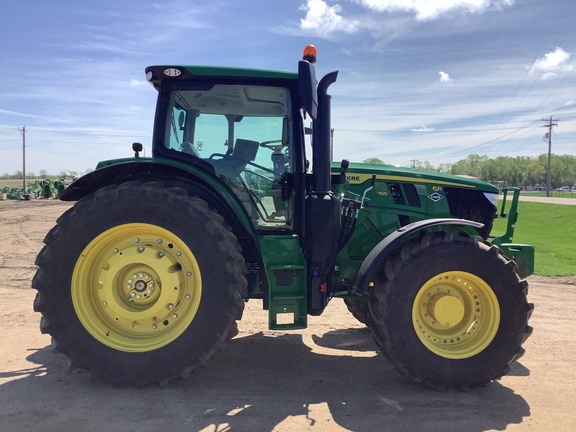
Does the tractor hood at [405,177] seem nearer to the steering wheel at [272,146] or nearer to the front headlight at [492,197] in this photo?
Answer: the front headlight at [492,197]

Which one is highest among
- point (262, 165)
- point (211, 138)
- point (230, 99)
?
point (230, 99)

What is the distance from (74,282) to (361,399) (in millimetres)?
2370

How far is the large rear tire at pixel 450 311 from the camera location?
3.31 meters

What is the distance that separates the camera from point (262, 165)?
3732 mm

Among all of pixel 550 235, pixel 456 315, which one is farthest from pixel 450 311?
pixel 550 235

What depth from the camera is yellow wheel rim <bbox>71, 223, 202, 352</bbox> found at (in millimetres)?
3354

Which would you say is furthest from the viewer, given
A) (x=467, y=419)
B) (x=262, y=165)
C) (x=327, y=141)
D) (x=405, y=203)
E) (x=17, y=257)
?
(x=17, y=257)

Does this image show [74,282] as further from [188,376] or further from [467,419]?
[467,419]

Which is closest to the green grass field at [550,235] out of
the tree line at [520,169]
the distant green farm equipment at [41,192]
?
the distant green farm equipment at [41,192]

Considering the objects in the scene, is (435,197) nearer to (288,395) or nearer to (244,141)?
(244,141)

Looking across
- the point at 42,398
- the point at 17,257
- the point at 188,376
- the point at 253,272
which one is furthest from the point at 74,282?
the point at 17,257

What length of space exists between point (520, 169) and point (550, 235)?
350ft

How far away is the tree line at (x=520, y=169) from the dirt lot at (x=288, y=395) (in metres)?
105

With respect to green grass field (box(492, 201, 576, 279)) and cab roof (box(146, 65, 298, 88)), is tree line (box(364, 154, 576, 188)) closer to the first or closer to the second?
green grass field (box(492, 201, 576, 279))
